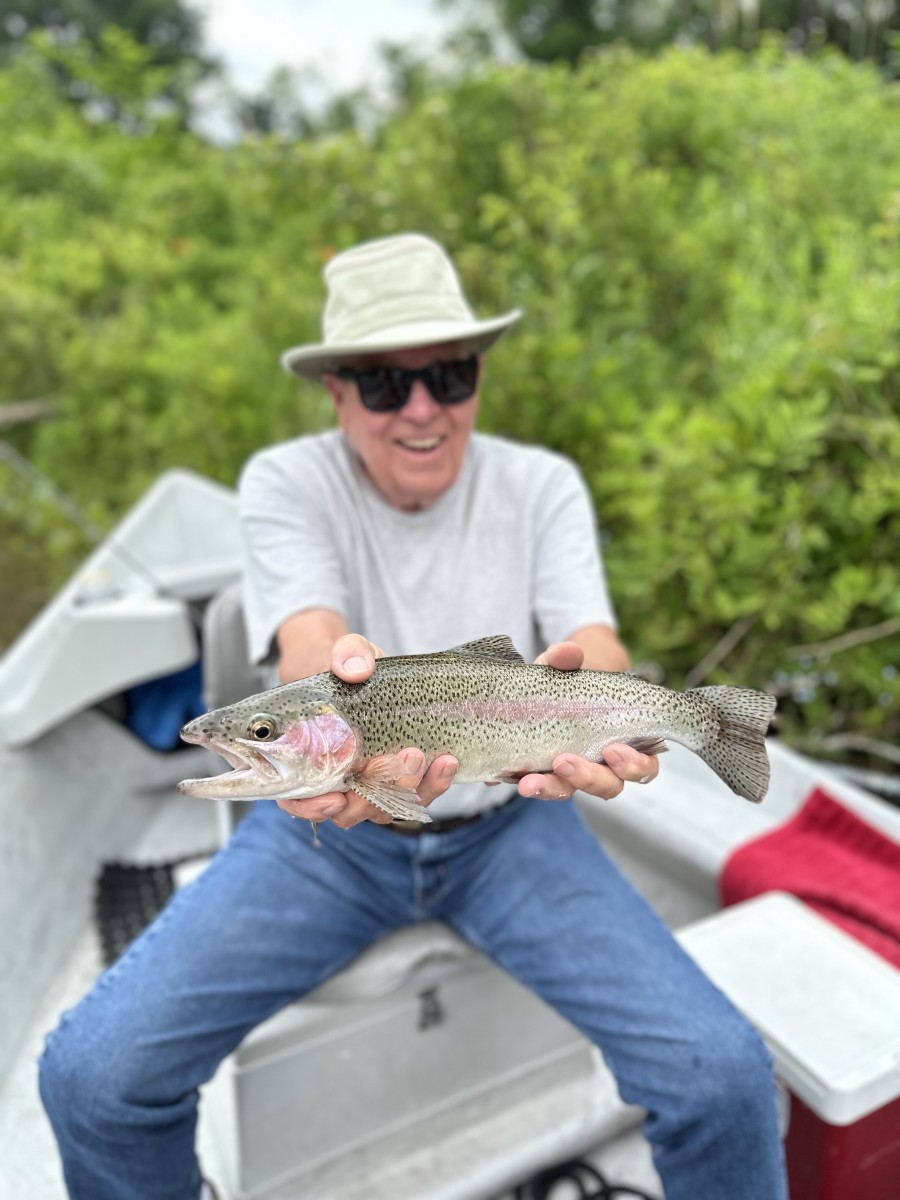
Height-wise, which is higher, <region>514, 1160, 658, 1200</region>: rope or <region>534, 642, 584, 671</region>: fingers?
<region>534, 642, 584, 671</region>: fingers

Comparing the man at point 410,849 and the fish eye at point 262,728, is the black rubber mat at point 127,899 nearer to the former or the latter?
the man at point 410,849

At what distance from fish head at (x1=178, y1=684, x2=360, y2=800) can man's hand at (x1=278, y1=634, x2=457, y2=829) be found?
0.06 meters

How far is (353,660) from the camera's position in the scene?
4.89 ft

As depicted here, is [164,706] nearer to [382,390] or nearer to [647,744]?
[382,390]

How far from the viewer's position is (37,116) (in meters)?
16.8

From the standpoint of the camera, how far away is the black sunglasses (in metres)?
2.32

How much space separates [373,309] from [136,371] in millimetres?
7199

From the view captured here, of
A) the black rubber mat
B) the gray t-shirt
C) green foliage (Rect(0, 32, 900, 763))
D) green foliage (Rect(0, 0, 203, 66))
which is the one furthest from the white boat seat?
green foliage (Rect(0, 0, 203, 66))

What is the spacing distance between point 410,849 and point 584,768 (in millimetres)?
775

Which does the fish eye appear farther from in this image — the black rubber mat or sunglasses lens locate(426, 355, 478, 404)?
the black rubber mat

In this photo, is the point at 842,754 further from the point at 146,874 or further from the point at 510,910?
the point at 146,874

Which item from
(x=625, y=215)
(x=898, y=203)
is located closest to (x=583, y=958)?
(x=898, y=203)

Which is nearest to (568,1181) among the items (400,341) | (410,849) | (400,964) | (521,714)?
(400,964)

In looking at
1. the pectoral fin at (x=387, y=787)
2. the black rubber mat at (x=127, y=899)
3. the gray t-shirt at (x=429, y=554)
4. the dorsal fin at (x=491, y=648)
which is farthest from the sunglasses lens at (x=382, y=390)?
the black rubber mat at (x=127, y=899)
